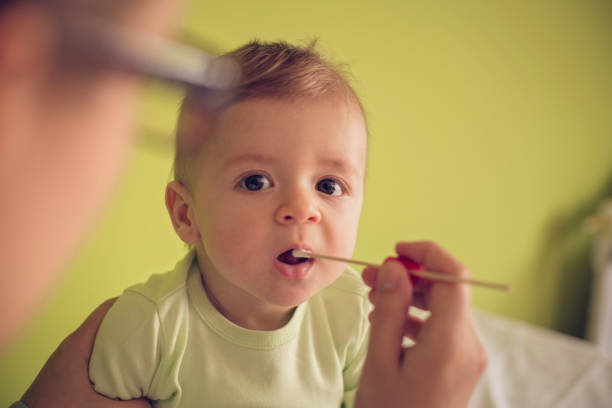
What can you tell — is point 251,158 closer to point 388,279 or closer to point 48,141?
point 388,279

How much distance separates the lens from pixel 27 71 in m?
0.24

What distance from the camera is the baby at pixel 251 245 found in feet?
2.06

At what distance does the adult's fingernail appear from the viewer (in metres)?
0.51

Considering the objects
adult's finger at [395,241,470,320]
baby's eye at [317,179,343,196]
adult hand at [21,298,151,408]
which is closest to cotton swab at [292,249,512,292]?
adult's finger at [395,241,470,320]

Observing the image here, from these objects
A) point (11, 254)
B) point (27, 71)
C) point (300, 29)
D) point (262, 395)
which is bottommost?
point (262, 395)

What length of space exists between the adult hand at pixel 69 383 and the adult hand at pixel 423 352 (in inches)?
14.4

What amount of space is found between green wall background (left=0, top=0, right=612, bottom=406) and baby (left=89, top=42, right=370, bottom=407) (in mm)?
99

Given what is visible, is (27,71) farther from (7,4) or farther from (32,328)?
(32,328)

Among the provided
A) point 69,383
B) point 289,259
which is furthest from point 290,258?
point 69,383

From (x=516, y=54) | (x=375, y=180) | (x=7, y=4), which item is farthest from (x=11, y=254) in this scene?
(x=516, y=54)

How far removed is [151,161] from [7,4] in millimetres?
592

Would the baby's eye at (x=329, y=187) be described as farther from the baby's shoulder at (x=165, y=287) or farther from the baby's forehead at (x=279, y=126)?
the baby's shoulder at (x=165, y=287)

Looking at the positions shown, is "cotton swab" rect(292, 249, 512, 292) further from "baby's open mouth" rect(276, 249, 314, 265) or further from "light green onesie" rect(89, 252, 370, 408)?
"light green onesie" rect(89, 252, 370, 408)

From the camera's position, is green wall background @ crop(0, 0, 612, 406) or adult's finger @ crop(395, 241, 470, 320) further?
green wall background @ crop(0, 0, 612, 406)
